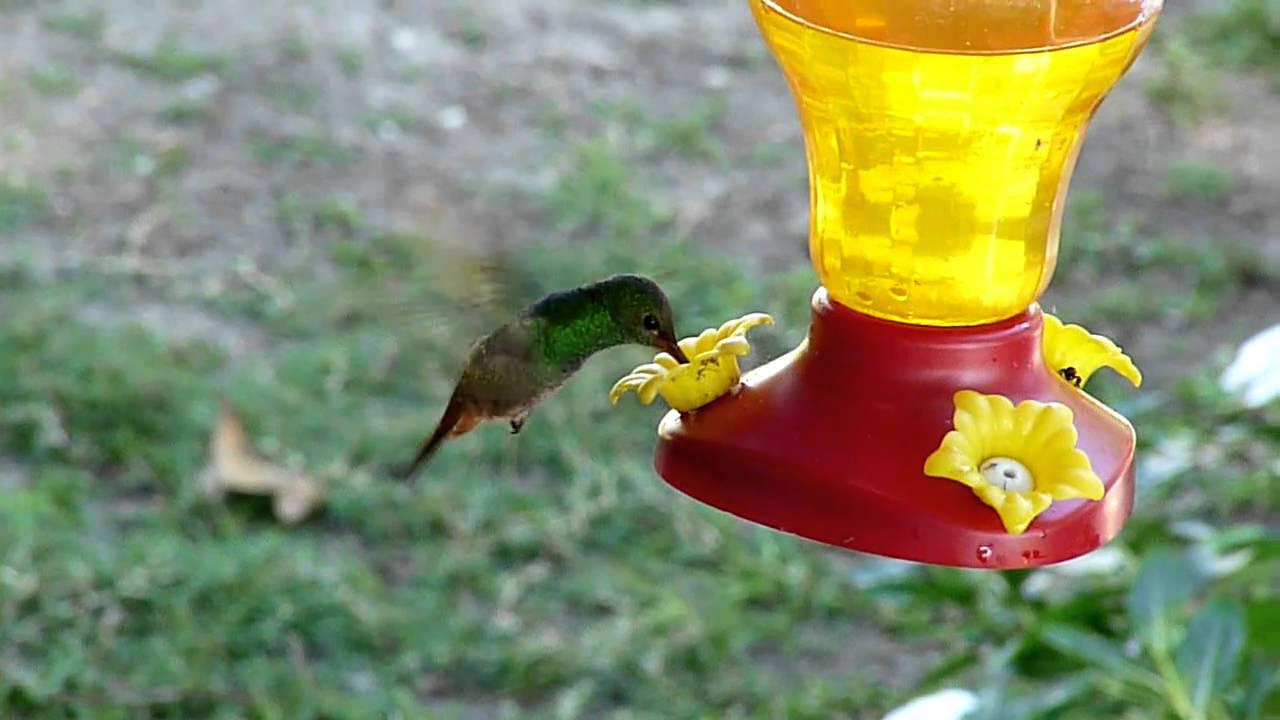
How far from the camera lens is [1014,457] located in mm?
1400

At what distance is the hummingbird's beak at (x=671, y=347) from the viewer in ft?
5.18

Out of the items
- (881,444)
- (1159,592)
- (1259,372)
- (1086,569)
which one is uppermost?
(881,444)

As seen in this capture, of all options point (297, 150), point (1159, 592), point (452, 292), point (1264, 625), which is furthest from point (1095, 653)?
point (297, 150)

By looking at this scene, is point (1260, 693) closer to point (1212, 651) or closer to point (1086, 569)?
point (1212, 651)

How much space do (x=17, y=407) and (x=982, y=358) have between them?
2874mm

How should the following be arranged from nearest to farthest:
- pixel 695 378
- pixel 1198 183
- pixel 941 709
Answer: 1. pixel 695 378
2. pixel 941 709
3. pixel 1198 183

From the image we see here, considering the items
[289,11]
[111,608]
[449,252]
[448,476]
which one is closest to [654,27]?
[289,11]

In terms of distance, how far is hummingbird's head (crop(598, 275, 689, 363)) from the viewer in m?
1.60

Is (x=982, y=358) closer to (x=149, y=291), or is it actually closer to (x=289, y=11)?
(x=149, y=291)

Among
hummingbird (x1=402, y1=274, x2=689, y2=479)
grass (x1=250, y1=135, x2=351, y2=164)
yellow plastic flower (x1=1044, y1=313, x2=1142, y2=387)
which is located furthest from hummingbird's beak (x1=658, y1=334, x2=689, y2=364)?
grass (x1=250, y1=135, x2=351, y2=164)

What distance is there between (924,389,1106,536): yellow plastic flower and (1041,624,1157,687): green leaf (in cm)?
66

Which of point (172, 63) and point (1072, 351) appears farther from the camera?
point (172, 63)

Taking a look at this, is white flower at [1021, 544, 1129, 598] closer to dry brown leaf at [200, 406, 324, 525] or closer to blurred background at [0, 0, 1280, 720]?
blurred background at [0, 0, 1280, 720]

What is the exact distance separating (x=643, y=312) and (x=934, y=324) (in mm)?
241
